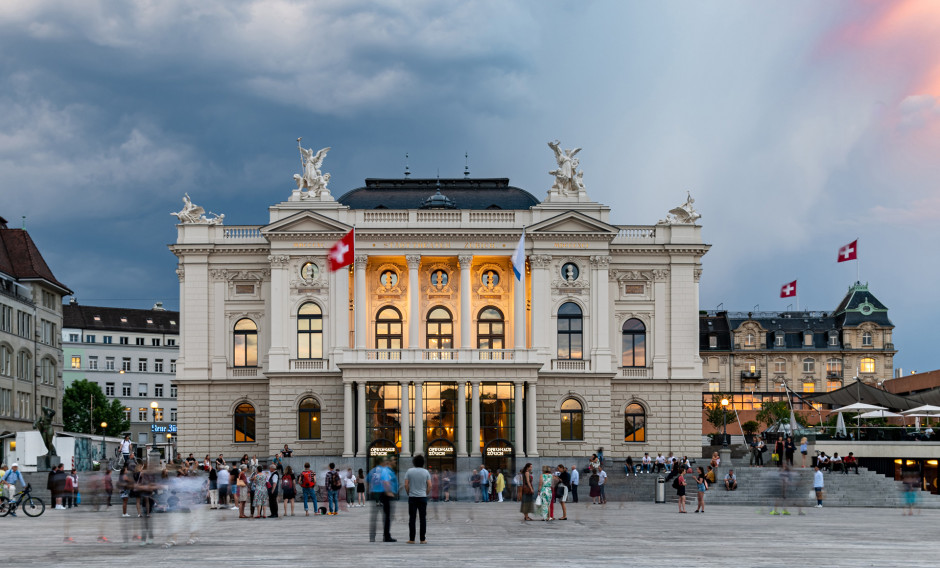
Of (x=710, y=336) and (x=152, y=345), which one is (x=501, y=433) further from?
(x=152, y=345)

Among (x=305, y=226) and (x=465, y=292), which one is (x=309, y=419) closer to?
(x=305, y=226)

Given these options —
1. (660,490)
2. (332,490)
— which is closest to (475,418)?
(660,490)

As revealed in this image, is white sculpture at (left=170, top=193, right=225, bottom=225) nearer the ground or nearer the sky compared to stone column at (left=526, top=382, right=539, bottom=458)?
nearer the sky

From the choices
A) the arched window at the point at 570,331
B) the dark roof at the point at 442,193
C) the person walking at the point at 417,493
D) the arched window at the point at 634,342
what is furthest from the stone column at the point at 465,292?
the person walking at the point at 417,493

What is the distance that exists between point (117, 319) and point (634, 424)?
81.0 m

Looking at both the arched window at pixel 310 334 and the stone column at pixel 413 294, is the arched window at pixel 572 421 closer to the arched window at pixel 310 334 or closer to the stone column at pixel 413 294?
the stone column at pixel 413 294

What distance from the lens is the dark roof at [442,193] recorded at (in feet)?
255

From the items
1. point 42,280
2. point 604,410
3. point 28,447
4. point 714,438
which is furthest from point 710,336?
point 28,447

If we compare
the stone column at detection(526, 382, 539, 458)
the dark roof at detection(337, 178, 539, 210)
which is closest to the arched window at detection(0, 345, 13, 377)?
the dark roof at detection(337, 178, 539, 210)

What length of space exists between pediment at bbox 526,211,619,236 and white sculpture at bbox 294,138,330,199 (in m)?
12.8

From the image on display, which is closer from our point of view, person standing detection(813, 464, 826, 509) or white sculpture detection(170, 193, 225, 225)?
person standing detection(813, 464, 826, 509)

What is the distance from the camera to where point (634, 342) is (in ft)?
249

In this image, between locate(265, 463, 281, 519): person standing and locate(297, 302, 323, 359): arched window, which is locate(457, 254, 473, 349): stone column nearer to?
locate(297, 302, 323, 359): arched window

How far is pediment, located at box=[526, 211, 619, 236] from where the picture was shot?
72625 millimetres
